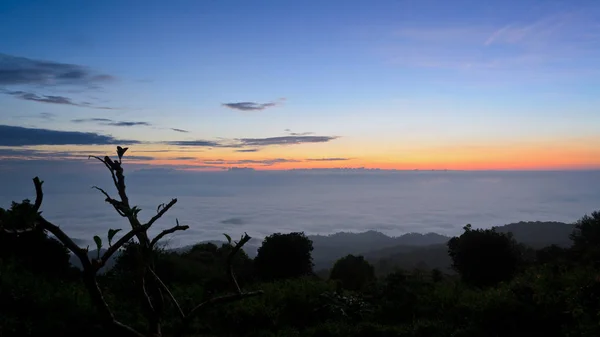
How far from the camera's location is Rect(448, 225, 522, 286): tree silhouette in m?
17.6

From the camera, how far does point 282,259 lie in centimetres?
1994

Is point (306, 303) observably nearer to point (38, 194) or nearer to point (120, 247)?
point (120, 247)

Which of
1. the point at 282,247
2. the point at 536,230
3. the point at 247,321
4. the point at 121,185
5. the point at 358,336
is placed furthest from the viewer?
the point at 536,230

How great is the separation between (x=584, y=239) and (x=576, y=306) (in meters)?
12.8

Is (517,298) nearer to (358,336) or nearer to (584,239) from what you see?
(358,336)

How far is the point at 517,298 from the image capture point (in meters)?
11.1

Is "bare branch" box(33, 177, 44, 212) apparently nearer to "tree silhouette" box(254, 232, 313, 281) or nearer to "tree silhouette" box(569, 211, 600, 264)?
"tree silhouette" box(254, 232, 313, 281)

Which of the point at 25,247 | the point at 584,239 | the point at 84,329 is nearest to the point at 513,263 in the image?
the point at 584,239

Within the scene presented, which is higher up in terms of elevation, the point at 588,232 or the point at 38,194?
the point at 38,194

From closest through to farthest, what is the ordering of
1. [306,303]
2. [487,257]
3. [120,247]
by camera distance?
[120,247] → [306,303] → [487,257]

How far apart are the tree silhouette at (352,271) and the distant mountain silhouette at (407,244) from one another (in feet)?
124

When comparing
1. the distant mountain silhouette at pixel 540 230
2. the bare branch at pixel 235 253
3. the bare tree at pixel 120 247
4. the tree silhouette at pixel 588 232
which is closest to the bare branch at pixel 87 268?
the bare tree at pixel 120 247

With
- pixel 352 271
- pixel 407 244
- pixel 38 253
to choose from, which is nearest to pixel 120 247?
pixel 38 253

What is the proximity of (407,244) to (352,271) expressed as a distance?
78.2 meters
